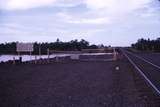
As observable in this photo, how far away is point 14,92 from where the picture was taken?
1575 cm

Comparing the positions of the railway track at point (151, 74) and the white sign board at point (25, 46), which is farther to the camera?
the white sign board at point (25, 46)

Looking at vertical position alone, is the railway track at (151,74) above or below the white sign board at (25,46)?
below

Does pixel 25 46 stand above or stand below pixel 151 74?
above

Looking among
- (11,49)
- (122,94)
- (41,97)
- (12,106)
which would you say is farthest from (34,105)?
(11,49)

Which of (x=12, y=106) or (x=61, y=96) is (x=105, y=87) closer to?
(x=61, y=96)

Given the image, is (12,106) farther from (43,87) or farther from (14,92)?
(43,87)

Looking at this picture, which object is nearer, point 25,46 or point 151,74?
point 151,74

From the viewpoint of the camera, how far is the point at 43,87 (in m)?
17.7

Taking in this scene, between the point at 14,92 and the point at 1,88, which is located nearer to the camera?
the point at 14,92

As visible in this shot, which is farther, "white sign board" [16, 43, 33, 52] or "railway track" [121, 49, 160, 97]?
"white sign board" [16, 43, 33, 52]

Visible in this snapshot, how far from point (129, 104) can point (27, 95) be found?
431cm

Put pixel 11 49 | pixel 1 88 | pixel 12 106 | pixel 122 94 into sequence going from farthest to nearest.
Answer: pixel 11 49, pixel 1 88, pixel 122 94, pixel 12 106

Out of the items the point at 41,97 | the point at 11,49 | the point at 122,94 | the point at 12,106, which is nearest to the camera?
the point at 12,106

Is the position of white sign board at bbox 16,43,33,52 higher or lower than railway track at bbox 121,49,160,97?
higher
